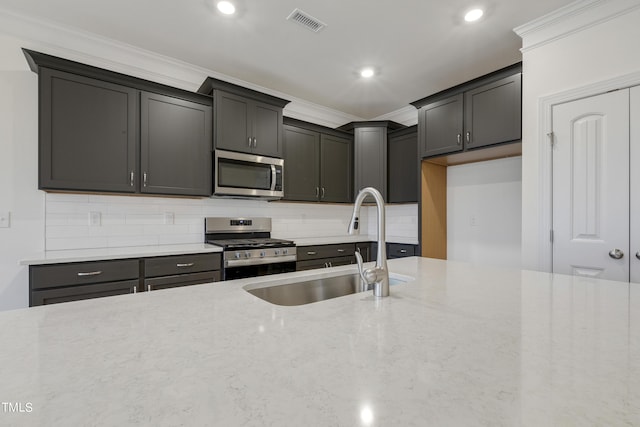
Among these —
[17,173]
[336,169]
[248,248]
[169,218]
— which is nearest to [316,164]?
[336,169]

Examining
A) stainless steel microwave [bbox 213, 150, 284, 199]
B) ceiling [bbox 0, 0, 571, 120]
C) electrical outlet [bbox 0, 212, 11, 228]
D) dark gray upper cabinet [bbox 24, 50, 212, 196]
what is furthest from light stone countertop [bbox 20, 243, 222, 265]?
ceiling [bbox 0, 0, 571, 120]

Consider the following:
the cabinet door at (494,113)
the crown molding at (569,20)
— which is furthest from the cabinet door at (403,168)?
the crown molding at (569,20)

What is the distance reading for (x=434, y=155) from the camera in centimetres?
313

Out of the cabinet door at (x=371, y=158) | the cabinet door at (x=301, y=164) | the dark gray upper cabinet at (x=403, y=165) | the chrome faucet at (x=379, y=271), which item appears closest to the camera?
the chrome faucet at (x=379, y=271)

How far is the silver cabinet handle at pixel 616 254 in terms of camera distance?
1947mm

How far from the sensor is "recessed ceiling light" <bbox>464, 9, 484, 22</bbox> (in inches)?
84.3

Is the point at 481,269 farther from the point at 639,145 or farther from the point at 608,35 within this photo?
the point at 608,35

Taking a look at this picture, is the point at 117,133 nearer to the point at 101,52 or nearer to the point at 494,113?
the point at 101,52

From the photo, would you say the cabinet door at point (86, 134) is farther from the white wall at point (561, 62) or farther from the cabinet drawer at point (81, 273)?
the white wall at point (561, 62)

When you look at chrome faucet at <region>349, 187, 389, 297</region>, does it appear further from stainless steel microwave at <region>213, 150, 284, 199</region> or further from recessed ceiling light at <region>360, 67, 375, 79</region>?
recessed ceiling light at <region>360, 67, 375, 79</region>

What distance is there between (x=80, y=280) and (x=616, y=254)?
3.62 m

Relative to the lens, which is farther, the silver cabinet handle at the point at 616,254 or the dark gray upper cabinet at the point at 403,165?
the dark gray upper cabinet at the point at 403,165

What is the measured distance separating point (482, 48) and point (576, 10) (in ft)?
2.11

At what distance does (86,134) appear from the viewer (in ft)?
7.37
